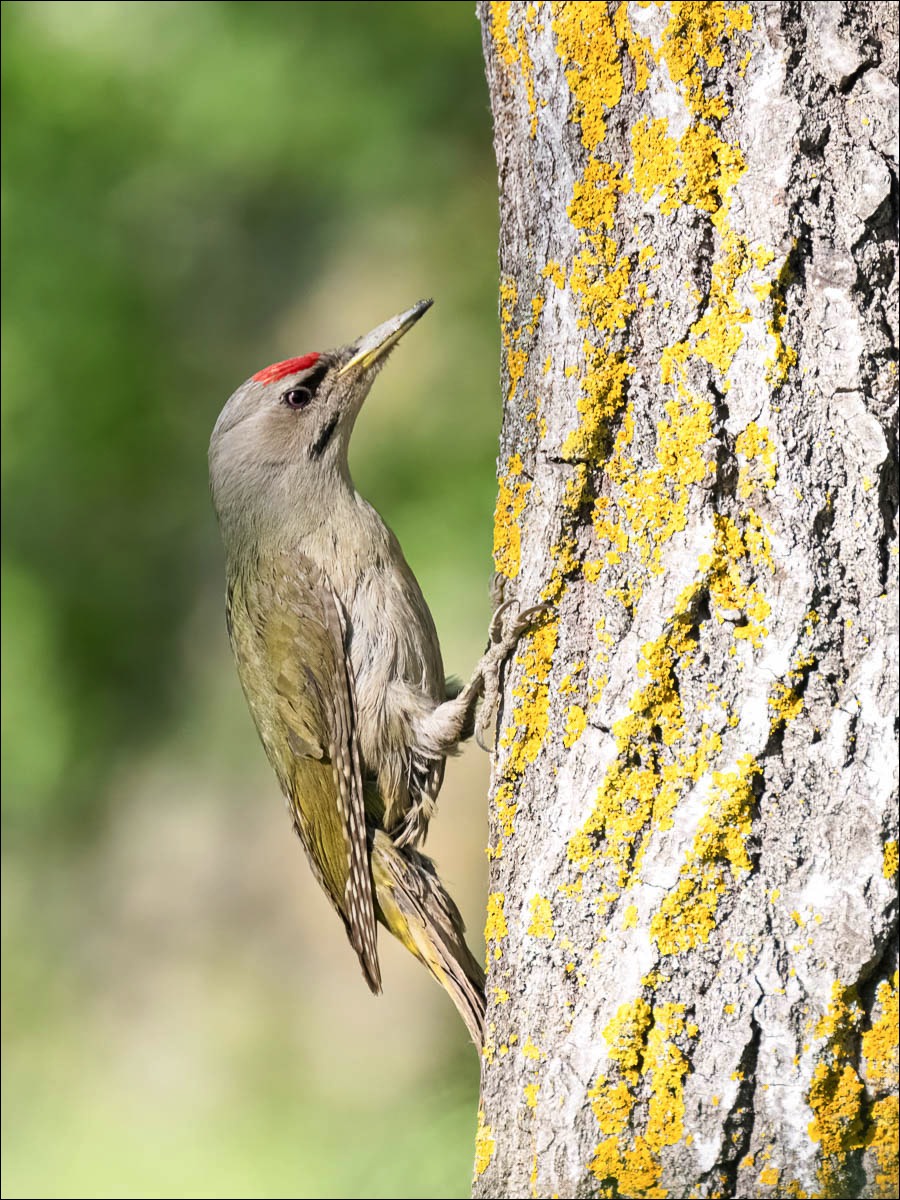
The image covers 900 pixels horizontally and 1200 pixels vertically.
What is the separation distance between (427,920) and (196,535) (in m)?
3.14

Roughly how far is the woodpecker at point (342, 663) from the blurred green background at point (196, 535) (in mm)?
1186

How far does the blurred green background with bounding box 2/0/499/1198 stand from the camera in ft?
14.4

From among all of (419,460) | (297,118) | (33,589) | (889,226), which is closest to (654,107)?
(889,226)

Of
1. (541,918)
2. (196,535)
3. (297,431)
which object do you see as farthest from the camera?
(196,535)

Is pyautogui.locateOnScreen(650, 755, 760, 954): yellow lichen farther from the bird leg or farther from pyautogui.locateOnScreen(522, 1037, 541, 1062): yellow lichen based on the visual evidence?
the bird leg

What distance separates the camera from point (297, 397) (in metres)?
3.01

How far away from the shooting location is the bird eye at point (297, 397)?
3.00 m

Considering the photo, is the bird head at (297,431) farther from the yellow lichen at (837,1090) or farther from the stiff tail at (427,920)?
the yellow lichen at (837,1090)

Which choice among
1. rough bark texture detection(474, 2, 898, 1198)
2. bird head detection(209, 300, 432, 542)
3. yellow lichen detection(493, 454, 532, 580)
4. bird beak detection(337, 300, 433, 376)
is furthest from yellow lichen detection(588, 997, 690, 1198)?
bird beak detection(337, 300, 433, 376)

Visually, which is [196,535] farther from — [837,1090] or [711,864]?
[837,1090]

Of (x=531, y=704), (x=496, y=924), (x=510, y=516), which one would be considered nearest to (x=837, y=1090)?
(x=496, y=924)

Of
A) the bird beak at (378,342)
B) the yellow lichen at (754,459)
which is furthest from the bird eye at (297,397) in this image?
the yellow lichen at (754,459)

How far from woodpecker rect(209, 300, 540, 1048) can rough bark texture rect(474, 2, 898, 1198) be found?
2.50 feet

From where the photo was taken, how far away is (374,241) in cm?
489
